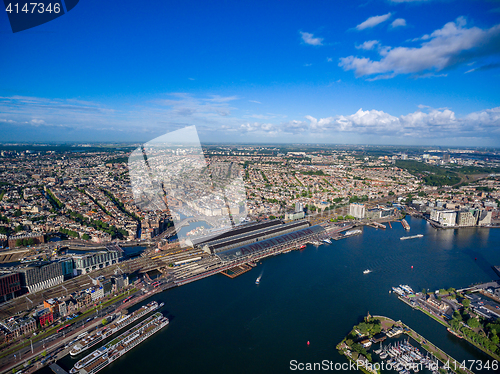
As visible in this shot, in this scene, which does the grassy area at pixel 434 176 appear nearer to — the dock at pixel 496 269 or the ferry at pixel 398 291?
the dock at pixel 496 269

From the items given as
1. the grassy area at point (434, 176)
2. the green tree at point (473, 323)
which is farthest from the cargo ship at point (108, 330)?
the grassy area at point (434, 176)

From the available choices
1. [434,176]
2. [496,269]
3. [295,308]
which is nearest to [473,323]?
[295,308]

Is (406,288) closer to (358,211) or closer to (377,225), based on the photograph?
(377,225)

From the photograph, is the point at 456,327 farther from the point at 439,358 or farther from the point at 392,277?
the point at 392,277

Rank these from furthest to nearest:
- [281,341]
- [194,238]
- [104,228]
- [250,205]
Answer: [250,205], [104,228], [194,238], [281,341]

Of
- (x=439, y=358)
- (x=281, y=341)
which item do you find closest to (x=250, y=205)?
(x=281, y=341)

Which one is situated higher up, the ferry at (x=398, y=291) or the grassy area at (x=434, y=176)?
the grassy area at (x=434, y=176)
